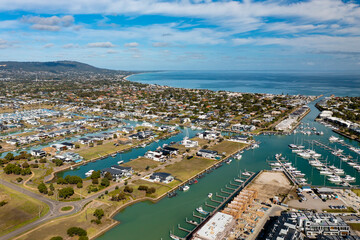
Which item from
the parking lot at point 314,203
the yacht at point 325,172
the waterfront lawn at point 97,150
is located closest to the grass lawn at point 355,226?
the parking lot at point 314,203

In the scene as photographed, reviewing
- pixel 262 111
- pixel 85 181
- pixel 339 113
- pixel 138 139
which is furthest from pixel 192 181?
pixel 339 113

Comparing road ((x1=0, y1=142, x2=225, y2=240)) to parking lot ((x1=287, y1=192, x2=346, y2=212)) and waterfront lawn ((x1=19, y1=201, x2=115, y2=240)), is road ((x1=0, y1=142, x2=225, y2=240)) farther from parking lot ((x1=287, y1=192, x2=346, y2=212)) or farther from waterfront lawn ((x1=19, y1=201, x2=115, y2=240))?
parking lot ((x1=287, y1=192, x2=346, y2=212))

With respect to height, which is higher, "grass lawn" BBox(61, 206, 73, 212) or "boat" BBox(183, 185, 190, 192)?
"boat" BBox(183, 185, 190, 192)

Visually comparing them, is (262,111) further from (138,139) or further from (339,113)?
(138,139)

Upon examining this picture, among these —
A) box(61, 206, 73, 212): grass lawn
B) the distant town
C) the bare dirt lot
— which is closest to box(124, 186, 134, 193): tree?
the distant town

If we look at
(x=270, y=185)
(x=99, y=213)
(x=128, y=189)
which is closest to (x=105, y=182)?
(x=128, y=189)

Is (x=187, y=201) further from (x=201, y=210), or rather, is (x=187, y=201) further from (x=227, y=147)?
(x=227, y=147)
